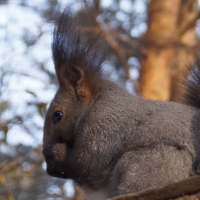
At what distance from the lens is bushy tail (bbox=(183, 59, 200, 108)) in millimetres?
3250

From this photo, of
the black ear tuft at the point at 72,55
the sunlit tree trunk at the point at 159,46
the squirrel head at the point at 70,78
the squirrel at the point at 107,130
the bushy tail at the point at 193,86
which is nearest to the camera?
the squirrel at the point at 107,130

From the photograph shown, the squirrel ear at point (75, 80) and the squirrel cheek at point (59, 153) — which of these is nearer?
the squirrel cheek at point (59, 153)

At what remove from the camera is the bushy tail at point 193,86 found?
3.25 metres

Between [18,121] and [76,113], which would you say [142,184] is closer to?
[76,113]

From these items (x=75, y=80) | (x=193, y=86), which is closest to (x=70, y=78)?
(x=75, y=80)

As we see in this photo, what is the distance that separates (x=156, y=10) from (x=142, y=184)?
15.9 ft

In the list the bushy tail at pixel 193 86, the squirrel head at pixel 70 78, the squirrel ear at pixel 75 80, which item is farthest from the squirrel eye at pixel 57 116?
the bushy tail at pixel 193 86

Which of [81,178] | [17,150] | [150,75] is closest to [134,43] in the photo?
[150,75]

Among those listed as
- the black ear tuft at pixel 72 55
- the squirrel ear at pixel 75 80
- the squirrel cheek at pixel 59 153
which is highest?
the black ear tuft at pixel 72 55

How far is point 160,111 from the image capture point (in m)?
3.11

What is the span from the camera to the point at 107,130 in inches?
123

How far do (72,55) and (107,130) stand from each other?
62 centimetres

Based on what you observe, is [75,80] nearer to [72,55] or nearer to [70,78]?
[70,78]

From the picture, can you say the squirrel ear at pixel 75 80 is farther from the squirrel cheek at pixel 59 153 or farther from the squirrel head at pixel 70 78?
the squirrel cheek at pixel 59 153
